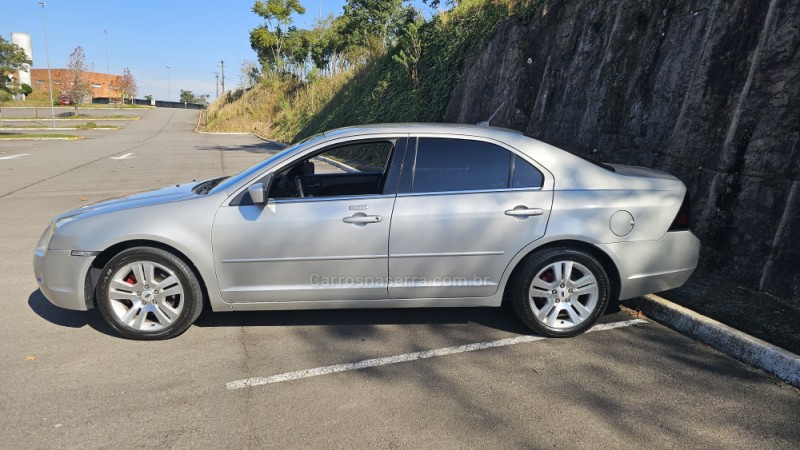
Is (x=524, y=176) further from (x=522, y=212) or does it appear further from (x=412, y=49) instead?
(x=412, y=49)

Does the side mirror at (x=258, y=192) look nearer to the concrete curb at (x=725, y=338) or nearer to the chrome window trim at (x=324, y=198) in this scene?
the chrome window trim at (x=324, y=198)

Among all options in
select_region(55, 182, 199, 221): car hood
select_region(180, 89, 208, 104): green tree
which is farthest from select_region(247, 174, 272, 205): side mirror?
select_region(180, 89, 208, 104): green tree

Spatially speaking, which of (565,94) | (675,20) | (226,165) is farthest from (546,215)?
(226,165)

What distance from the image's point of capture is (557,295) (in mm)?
4125

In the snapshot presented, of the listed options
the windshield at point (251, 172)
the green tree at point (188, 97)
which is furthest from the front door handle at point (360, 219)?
the green tree at point (188, 97)

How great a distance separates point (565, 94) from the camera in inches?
360

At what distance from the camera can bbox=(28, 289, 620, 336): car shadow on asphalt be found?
445 cm

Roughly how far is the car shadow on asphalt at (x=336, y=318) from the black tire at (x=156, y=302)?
0.34m

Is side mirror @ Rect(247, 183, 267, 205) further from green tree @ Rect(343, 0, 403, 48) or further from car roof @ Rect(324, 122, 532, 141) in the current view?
green tree @ Rect(343, 0, 403, 48)

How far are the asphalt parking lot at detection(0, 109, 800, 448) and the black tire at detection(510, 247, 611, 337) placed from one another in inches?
5.3

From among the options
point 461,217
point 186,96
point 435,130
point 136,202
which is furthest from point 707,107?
point 186,96

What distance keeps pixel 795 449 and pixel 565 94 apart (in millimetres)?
7216

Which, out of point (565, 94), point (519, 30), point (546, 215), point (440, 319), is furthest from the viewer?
point (519, 30)

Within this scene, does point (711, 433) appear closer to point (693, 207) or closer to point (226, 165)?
point (693, 207)
